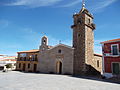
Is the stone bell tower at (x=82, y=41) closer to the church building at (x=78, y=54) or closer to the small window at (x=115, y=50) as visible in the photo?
the church building at (x=78, y=54)

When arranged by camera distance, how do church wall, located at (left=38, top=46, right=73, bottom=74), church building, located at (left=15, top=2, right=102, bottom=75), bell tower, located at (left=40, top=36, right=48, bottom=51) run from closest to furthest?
church building, located at (left=15, top=2, right=102, bottom=75)
church wall, located at (left=38, top=46, right=73, bottom=74)
bell tower, located at (left=40, top=36, right=48, bottom=51)

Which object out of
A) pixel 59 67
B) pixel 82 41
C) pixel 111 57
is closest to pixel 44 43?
pixel 59 67

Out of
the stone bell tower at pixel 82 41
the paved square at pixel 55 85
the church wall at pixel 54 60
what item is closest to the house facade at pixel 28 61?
the church wall at pixel 54 60

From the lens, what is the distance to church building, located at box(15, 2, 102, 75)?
2301 centimetres

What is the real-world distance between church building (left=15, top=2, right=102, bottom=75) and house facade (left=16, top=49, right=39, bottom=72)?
159 inches

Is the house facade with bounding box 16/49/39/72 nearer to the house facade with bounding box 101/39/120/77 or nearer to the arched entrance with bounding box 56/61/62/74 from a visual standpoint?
the arched entrance with bounding box 56/61/62/74

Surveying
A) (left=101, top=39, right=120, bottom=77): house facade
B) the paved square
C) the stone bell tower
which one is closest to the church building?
the stone bell tower

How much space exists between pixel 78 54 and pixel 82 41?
2817mm

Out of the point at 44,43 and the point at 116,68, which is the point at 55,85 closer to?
the point at 116,68

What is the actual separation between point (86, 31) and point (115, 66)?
9.27m

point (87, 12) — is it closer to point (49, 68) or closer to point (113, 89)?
point (49, 68)

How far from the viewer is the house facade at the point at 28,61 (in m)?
30.9

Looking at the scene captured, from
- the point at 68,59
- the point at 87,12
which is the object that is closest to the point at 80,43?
the point at 68,59

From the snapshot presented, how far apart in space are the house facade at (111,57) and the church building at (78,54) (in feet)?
14.7
